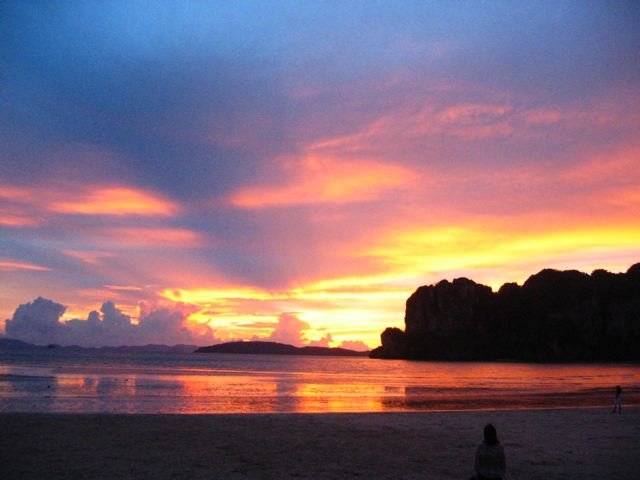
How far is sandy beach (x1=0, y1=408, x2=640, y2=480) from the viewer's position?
15.4 meters

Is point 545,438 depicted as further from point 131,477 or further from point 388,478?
point 131,477

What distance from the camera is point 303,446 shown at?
19578 millimetres

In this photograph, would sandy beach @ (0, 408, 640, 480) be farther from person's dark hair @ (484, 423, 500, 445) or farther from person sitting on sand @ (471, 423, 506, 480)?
person's dark hair @ (484, 423, 500, 445)

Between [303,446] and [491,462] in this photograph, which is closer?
[491,462]

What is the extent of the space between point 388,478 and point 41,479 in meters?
8.82

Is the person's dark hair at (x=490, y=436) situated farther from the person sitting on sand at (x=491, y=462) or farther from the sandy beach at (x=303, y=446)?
the sandy beach at (x=303, y=446)

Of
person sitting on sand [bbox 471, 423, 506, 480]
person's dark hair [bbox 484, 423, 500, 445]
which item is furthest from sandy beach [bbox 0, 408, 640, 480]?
person's dark hair [bbox 484, 423, 500, 445]

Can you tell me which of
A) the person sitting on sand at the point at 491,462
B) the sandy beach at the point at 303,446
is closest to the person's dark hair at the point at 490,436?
the person sitting on sand at the point at 491,462

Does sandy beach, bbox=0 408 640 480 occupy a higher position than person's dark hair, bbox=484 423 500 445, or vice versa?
person's dark hair, bbox=484 423 500 445

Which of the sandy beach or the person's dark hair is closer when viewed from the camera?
the person's dark hair

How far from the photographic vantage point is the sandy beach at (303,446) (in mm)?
15359

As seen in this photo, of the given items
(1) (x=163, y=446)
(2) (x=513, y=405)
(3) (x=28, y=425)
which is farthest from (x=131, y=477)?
(2) (x=513, y=405)

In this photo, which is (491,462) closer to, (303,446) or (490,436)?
(490,436)

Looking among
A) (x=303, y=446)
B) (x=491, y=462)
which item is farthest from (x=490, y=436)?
(x=303, y=446)
